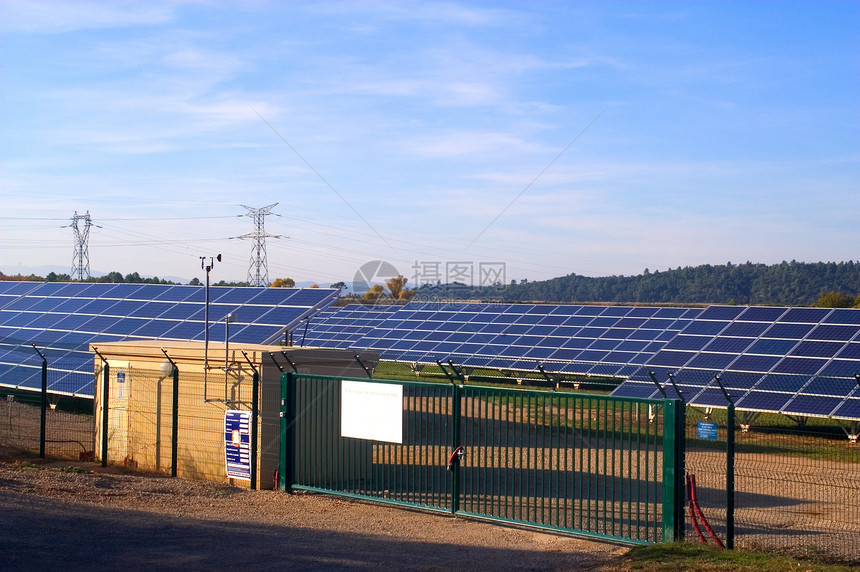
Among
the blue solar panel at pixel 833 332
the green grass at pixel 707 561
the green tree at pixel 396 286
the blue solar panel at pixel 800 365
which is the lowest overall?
the green grass at pixel 707 561

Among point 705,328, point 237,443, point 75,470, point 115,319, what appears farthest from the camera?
point 705,328

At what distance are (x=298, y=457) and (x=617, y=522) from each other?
524 centimetres

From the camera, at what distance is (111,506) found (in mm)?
11539

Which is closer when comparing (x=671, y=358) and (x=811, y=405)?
(x=811, y=405)

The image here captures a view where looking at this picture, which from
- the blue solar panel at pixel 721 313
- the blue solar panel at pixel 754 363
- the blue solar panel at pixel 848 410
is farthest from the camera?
the blue solar panel at pixel 721 313

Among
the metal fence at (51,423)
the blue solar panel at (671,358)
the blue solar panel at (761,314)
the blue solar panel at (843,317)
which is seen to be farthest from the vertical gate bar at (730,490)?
the blue solar panel at (761,314)

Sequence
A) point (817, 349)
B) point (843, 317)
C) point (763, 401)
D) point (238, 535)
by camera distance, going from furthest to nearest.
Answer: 1. point (843, 317)
2. point (817, 349)
3. point (763, 401)
4. point (238, 535)

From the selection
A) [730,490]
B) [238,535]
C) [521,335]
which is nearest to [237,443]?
[238,535]

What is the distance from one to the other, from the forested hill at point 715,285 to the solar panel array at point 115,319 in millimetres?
64239

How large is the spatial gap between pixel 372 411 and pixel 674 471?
462 centimetres

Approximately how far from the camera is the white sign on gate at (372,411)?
468 inches

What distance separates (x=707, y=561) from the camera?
8.41m

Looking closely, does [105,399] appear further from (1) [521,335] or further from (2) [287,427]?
(1) [521,335]

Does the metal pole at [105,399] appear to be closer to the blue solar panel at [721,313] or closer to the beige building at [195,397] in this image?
the beige building at [195,397]
